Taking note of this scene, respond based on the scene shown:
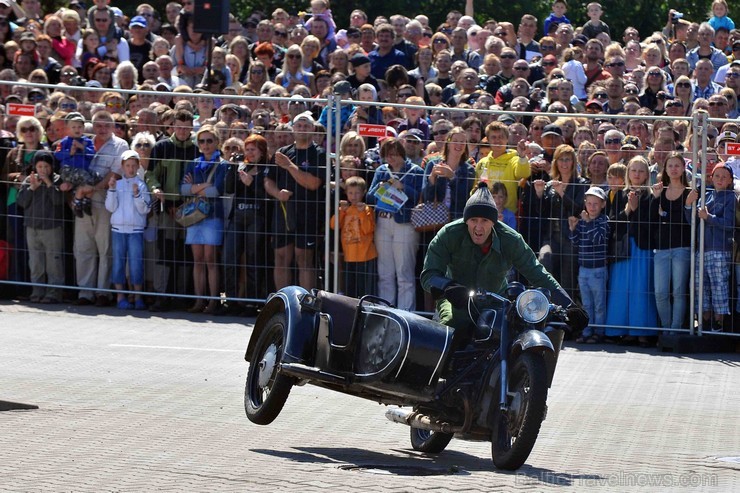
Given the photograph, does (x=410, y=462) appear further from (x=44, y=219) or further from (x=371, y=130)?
(x=44, y=219)

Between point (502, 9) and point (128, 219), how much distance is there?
16.3 m

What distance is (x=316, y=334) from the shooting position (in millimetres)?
9609

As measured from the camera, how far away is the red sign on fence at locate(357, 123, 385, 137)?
15688 millimetres

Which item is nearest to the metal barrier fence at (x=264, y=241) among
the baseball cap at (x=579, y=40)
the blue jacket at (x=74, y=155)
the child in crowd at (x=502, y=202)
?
the child in crowd at (x=502, y=202)

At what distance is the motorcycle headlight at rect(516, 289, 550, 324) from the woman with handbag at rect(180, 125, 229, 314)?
7.65 meters

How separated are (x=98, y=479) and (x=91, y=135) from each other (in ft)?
30.5

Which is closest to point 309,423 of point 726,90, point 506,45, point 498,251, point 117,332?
point 498,251

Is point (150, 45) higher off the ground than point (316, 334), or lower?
higher

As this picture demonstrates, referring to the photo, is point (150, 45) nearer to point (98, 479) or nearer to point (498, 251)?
point (498, 251)

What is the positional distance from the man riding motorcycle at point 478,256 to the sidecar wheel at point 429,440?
2.55 ft

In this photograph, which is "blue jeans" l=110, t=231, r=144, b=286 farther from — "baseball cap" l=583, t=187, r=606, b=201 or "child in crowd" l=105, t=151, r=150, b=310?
"baseball cap" l=583, t=187, r=606, b=201

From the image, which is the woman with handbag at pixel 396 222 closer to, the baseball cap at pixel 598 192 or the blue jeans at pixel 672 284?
the baseball cap at pixel 598 192

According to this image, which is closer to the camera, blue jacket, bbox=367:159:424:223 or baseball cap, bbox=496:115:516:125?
blue jacket, bbox=367:159:424:223

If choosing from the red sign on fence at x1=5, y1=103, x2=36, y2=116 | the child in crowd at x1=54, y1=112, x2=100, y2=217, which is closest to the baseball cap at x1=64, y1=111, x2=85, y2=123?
the child in crowd at x1=54, y1=112, x2=100, y2=217
